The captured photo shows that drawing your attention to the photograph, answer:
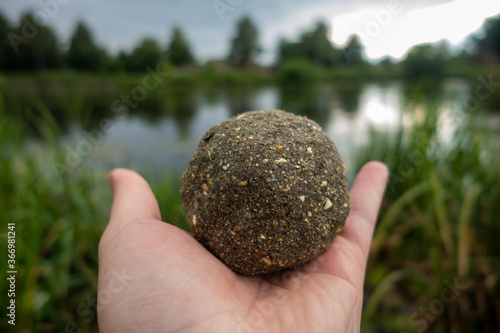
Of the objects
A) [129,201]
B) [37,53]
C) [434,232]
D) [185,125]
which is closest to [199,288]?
[129,201]

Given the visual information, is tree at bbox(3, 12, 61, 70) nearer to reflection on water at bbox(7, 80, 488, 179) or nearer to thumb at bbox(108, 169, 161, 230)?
reflection on water at bbox(7, 80, 488, 179)

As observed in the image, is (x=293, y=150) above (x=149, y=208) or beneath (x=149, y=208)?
above

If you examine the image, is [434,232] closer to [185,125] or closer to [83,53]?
[185,125]

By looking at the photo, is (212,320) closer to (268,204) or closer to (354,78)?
(268,204)

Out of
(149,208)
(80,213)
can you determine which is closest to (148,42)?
(80,213)

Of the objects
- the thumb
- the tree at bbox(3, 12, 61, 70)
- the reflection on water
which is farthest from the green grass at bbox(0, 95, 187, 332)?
the tree at bbox(3, 12, 61, 70)

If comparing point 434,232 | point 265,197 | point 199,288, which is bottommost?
point 434,232
